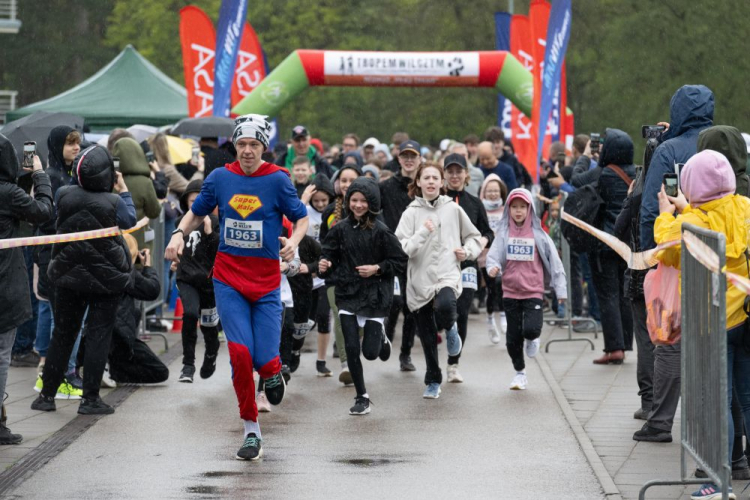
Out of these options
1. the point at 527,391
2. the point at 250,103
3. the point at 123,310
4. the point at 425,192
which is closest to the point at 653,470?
the point at 527,391

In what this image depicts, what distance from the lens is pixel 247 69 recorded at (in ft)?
78.6

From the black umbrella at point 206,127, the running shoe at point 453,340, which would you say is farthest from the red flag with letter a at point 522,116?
the running shoe at point 453,340

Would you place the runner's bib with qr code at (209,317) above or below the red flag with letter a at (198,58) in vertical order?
below

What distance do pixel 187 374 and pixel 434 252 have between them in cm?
241

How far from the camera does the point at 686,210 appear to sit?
7051 millimetres

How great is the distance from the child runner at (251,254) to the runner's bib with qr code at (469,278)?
3741 millimetres

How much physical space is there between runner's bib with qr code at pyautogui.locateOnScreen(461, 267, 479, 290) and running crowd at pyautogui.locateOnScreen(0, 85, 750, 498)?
0.02 meters

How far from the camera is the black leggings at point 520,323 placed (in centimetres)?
1105

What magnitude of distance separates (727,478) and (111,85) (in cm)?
2285

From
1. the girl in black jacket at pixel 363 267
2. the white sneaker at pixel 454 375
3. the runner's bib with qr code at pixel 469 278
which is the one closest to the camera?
the girl in black jacket at pixel 363 267

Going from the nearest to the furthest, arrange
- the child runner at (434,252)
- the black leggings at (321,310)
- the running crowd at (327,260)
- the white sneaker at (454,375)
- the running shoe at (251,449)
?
the running shoe at (251,449) < the running crowd at (327,260) < the child runner at (434,252) < the white sneaker at (454,375) < the black leggings at (321,310)

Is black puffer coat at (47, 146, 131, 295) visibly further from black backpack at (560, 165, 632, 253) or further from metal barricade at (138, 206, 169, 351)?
metal barricade at (138, 206, 169, 351)

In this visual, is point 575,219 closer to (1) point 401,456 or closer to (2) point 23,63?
(1) point 401,456

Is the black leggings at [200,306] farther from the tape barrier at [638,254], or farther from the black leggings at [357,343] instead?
the tape barrier at [638,254]
